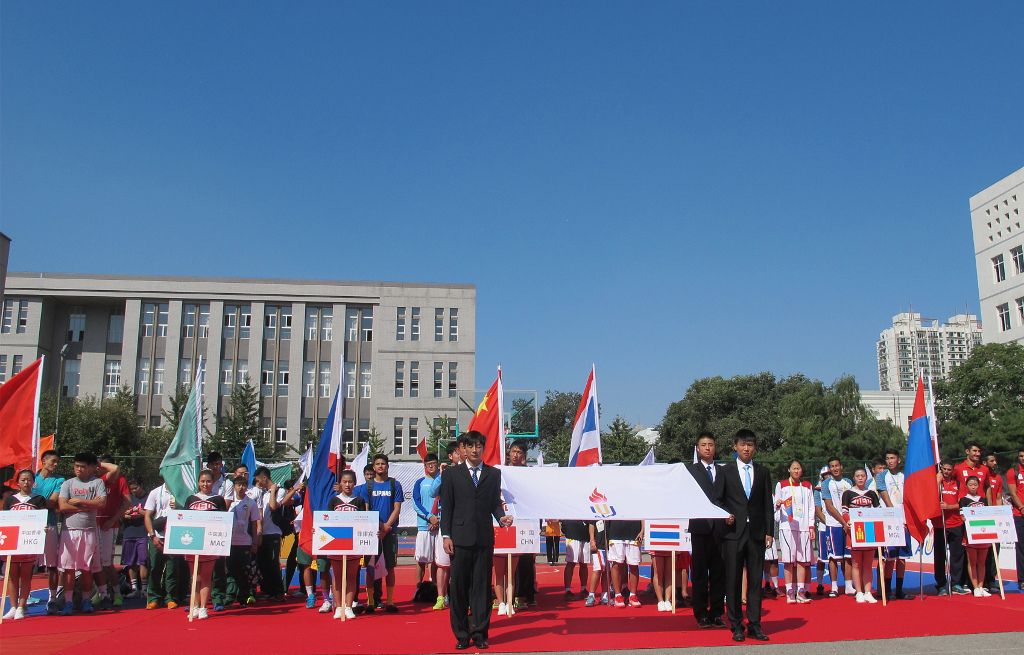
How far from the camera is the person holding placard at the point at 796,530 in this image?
11.9m

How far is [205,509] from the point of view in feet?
34.4

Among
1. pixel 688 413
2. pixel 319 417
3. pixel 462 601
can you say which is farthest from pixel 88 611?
pixel 688 413

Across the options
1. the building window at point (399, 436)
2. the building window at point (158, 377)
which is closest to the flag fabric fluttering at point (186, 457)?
the building window at point (399, 436)

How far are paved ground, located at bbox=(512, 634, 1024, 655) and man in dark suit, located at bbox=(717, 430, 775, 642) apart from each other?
439 millimetres

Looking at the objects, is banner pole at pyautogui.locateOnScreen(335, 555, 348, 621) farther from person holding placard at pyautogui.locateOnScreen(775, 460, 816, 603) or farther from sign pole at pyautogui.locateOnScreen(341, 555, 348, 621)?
person holding placard at pyautogui.locateOnScreen(775, 460, 816, 603)

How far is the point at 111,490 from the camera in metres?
11.9

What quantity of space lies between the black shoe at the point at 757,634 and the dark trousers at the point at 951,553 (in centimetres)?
537

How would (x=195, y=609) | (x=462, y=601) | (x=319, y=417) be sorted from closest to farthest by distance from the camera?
1. (x=462, y=601)
2. (x=195, y=609)
3. (x=319, y=417)

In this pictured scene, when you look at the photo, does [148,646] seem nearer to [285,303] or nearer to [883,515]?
[883,515]

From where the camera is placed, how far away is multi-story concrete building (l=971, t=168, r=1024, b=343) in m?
54.2

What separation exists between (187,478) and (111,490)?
1.11 metres

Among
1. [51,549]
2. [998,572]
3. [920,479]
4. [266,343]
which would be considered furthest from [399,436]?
[998,572]

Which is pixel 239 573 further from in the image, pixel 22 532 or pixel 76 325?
pixel 76 325

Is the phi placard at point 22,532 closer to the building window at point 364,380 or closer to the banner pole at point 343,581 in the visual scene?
the banner pole at point 343,581
